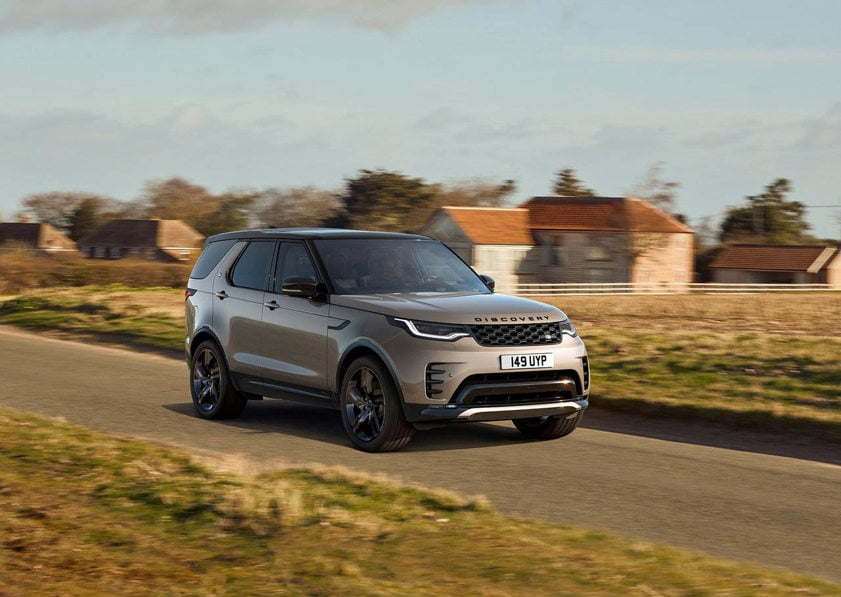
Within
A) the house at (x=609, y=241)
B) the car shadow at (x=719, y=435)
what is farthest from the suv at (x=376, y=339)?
the house at (x=609, y=241)

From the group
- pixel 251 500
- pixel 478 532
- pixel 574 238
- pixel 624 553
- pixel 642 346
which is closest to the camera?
pixel 624 553

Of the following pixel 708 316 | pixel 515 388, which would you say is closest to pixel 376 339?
pixel 515 388

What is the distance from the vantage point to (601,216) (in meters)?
82.2

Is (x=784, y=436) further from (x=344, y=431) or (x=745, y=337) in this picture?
(x=745, y=337)

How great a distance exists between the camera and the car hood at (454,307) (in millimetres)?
10094

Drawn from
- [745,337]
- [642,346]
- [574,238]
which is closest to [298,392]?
[642,346]

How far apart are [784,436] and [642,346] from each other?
227 inches

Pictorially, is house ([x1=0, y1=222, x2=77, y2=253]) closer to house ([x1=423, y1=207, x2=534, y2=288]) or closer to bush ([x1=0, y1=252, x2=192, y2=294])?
house ([x1=423, y1=207, x2=534, y2=288])

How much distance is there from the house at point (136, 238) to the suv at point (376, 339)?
292 ft

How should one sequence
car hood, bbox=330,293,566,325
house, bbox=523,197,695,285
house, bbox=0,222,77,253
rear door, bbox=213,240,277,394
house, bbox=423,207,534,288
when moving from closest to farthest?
car hood, bbox=330,293,566,325, rear door, bbox=213,240,277,394, house, bbox=423,207,534,288, house, bbox=523,197,695,285, house, bbox=0,222,77,253

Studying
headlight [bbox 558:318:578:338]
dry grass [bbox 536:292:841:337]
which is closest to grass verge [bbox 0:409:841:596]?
headlight [bbox 558:318:578:338]

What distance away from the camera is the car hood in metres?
10.1

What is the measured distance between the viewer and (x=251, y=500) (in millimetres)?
7480

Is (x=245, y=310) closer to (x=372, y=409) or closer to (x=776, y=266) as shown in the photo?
(x=372, y=409)
